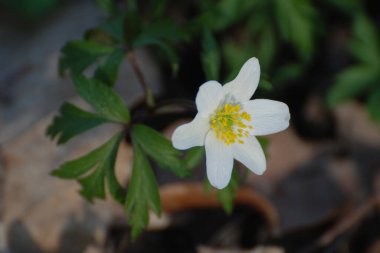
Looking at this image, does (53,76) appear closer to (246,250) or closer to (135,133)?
(135,133)

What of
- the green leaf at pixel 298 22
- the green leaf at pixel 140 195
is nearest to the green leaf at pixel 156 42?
the green leaf at pixel 140 195

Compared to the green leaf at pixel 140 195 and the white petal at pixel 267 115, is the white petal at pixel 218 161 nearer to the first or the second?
the white petal at pixel 267 115

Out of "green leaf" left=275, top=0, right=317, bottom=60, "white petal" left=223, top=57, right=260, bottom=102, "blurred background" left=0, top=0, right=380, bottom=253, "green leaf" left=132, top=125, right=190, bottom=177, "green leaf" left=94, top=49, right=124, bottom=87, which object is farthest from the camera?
"green leaf" left=275, top=0, right=317, bottom=60

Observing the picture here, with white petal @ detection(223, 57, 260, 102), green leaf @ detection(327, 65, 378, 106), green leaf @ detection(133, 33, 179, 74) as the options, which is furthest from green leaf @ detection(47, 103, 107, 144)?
green leaf @ detection(327, 65, 378, 106)

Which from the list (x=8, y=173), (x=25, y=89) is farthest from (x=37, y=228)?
(x=25, y=89)

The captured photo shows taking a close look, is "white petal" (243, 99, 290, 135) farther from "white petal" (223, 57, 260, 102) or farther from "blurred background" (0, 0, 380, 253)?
"blurred background" (0, 0, 380, 253)

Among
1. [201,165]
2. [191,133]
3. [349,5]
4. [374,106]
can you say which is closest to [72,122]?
[191,133]
